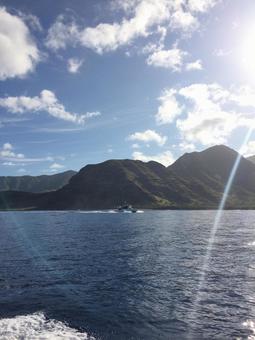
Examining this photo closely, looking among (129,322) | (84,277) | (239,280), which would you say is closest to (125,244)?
(84,277)

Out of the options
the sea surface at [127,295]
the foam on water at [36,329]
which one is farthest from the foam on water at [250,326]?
the foam on water at [36,329]

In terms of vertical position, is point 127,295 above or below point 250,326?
below

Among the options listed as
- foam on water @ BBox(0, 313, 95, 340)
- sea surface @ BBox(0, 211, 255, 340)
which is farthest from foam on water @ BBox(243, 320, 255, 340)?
foam on water @ BBox(0, 313, 95, 340)

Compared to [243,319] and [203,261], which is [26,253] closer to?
[203,261]

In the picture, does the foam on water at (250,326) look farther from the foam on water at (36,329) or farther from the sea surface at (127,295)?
the foam on water at (36,329)

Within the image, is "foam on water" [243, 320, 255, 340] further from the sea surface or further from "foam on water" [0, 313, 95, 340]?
"foam on water" [0, 313, 95, 340]

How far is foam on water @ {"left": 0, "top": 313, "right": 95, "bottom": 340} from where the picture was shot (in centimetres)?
3020

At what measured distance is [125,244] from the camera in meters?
89.3

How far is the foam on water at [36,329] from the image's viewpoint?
1189 inches

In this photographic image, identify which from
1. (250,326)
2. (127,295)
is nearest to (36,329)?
(127,295)

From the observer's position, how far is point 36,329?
1257 inches

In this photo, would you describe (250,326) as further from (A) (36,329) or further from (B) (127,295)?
(A) (36,329)

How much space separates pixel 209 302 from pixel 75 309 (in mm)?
14142

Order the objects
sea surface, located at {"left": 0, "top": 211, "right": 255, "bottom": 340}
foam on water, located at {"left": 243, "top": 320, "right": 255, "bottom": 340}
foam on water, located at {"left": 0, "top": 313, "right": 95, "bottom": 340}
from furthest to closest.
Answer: sea surface, located at {"left": 0, "top": 211, "right": 255, "bottom": 340} < foam on water, located at {"left": 0, "top": 313, "right": 95, "bottom": 340} < foam on water, located at {"left": 243, "top": 320, "right": 255, "bottom": 340}
